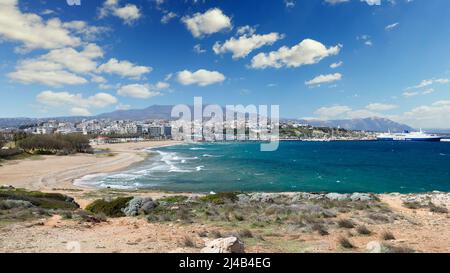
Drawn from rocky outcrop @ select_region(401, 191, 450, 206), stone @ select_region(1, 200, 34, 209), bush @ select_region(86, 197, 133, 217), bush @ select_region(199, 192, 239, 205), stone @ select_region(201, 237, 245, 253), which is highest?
stone @ select_region(201, 237, 245, 253)

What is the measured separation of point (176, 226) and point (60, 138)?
100.0 meters

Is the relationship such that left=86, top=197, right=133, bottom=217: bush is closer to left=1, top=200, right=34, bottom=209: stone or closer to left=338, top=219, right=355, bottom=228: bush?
left=1, top=200, right=34, bottom=209: stone

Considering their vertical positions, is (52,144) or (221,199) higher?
(52,144)

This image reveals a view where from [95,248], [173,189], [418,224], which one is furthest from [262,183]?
[95,248]

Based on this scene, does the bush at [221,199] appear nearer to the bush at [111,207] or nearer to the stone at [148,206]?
the stone at [148,206]

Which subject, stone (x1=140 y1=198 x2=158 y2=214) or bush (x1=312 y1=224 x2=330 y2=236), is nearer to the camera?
bush (x1=312 y1=224 x2=330 y2=236)

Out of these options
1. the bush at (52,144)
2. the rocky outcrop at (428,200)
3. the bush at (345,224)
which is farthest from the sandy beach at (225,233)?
the bush at (52,144)

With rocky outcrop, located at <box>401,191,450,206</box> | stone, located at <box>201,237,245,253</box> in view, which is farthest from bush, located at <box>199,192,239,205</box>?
stone, located at <box>201,237,245,253</box>

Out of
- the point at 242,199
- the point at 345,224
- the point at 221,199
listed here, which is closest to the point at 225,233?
the point at 345,224

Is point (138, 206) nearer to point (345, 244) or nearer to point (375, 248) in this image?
point (345, 244)

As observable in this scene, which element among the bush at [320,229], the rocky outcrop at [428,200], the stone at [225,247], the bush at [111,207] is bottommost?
the rocky outcrop at [428,200]

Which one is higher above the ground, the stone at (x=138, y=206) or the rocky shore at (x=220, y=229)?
the rocky shore at (x=220, y=229)
